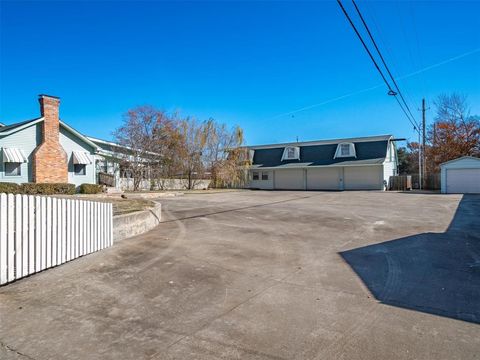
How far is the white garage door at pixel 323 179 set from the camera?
31.4 meters

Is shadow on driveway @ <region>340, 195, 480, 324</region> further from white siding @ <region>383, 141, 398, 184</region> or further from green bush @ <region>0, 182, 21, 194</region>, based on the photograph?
white siding @ <region>383, 141, 398, 184</region>

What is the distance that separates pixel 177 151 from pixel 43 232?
24671mm

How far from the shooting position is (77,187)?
20.2m

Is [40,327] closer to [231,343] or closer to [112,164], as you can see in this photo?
[231,343]

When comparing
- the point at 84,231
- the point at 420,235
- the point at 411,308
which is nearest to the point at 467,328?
the point at 411,308

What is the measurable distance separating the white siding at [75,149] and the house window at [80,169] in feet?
0.47

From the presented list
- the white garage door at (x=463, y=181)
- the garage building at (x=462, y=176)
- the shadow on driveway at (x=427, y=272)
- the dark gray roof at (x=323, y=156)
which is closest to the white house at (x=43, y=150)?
the shadow on driveway at (x=427, y=272)

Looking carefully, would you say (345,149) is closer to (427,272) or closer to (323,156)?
(323,156)

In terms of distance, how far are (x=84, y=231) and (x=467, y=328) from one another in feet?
20.6

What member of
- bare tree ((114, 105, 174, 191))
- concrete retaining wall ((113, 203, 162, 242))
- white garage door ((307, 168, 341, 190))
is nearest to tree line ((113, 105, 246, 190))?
bare tree ((114, 105, 174, 191))

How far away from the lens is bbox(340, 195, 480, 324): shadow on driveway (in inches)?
158

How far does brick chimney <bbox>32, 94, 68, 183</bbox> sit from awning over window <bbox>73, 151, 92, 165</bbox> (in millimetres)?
816

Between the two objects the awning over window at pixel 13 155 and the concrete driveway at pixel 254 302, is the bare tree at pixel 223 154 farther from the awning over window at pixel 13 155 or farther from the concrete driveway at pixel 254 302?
the concrete driveway at pixel 254 302

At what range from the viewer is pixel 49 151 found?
18.8 metres
